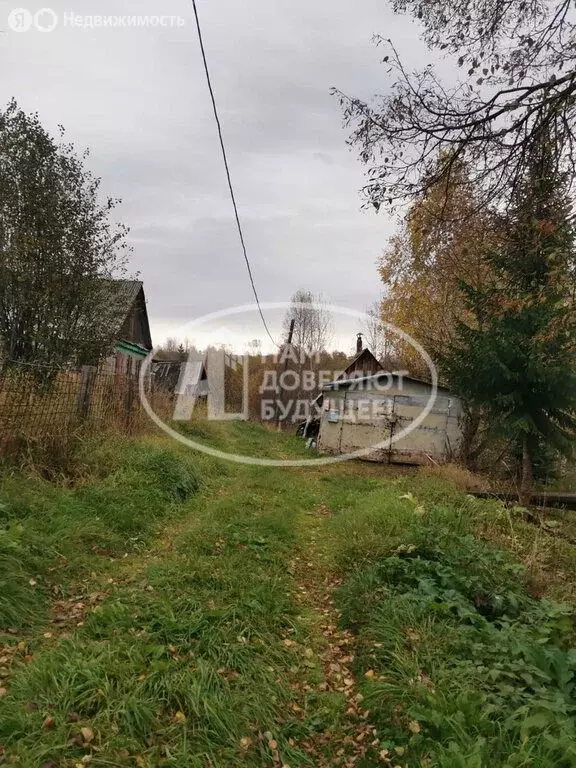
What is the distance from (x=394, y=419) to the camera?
14.5 m

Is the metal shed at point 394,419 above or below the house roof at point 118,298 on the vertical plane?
below

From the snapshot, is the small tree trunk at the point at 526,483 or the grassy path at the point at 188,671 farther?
the small tree trunk at the point at 526,483

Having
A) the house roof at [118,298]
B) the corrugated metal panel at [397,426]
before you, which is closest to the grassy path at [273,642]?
the house roof at [118,298]

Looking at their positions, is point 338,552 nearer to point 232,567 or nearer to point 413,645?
point 232,567

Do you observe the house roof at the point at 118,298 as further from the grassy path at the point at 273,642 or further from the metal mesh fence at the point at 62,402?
the grassy path at the point at 273,642

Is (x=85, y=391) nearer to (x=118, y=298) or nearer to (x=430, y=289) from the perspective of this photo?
(x=118, y=298)

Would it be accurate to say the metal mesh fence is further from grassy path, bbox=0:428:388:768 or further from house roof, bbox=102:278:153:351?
grassy path, bbox=0:428:388:768

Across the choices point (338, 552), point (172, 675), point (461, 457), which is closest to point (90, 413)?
point (338, 552)

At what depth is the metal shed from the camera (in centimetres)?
1427

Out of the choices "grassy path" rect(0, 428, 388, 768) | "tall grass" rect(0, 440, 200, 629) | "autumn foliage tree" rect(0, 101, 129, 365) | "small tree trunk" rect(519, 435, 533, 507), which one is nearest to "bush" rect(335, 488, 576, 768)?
"grassy path" rect(0, 428, 388, 768)

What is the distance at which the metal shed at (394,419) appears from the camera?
14266mm

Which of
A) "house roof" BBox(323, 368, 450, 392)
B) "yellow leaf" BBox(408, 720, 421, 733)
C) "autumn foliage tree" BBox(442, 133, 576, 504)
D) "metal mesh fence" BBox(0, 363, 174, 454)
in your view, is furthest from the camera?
"house roof" BBox(323, 368, 450, 392)

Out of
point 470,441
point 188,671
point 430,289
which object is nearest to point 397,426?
point 470,441

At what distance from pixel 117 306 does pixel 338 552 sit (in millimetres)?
8301
